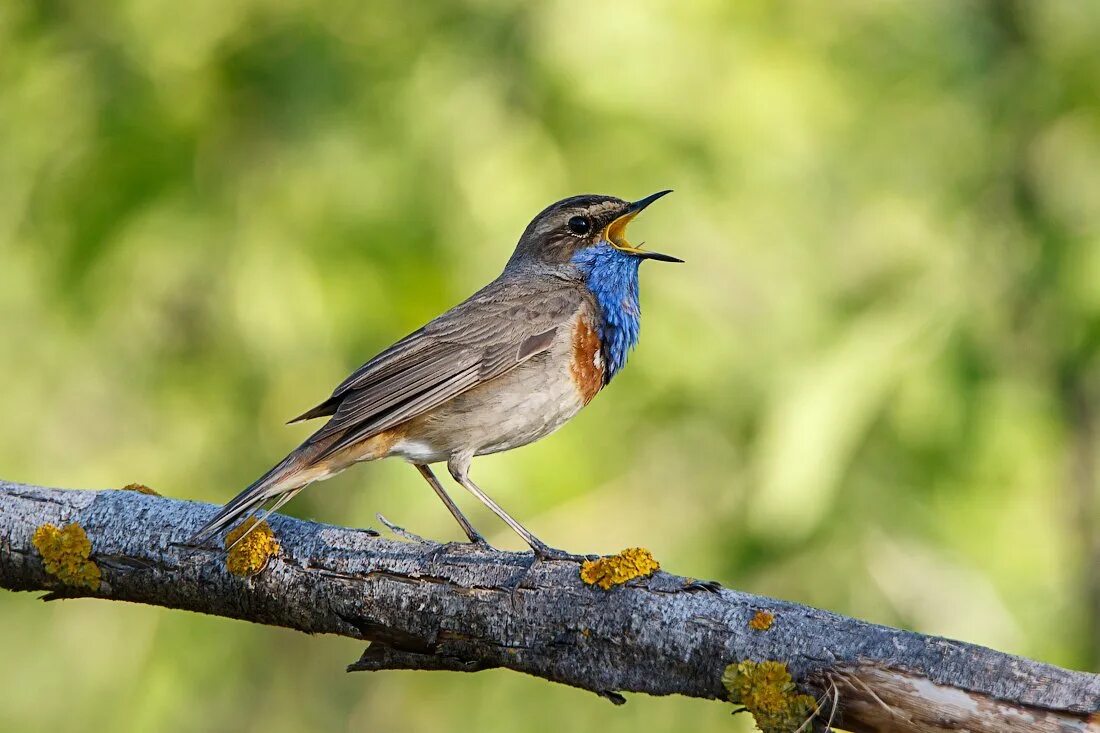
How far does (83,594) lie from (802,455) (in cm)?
346

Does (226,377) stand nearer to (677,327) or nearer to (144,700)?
(144,700)

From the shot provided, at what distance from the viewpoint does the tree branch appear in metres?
3.39

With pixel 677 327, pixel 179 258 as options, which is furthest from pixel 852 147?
pixel 179 258

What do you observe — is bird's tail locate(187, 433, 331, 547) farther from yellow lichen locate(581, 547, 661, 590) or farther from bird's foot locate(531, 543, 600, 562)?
yellow lichen locate(581, 547, 661, 590)

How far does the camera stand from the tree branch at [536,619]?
339 cm

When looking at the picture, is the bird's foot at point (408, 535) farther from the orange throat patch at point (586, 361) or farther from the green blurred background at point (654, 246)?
the green blurred background at point (654, 246)

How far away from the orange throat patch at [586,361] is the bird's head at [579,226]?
1.87 ft

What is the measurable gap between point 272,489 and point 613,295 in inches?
79.7

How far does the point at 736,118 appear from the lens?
7.18 metres

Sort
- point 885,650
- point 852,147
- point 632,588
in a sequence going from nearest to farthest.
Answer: point 885,650, point 632,588, point 852,147

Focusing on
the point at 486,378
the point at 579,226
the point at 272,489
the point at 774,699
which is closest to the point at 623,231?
the point at 579,226

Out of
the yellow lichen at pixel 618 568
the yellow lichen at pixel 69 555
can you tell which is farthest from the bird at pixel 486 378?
the yellow lichen at pixel 618 568

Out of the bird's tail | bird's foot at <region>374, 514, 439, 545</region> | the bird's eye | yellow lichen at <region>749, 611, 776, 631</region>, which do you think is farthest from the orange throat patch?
yellow lichen at <region>749, 611, 776, 631</region>

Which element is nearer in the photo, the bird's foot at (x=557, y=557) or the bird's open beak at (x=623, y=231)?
the bird's foot at (x=557, y=557)
